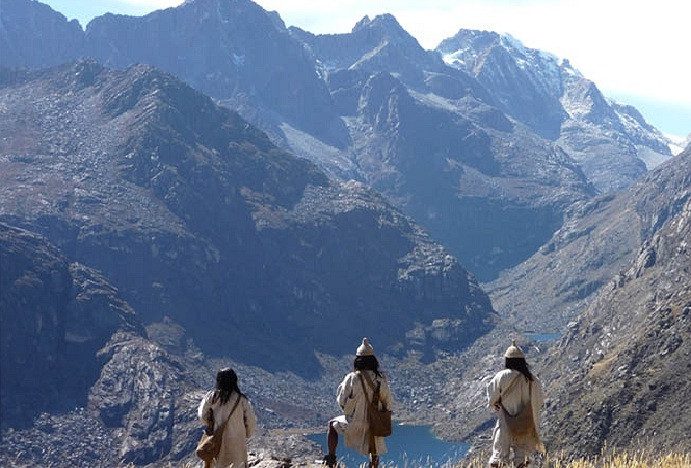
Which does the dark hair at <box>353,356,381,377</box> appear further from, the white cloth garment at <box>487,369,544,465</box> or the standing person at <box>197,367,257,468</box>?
the white cloth garment at <box>487,369,544,465</box>

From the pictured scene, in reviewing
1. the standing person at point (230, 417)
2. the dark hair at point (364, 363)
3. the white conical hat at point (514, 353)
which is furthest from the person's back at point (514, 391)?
the standing person at point (230, 417)

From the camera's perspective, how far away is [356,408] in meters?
28.8

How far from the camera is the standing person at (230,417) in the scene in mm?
27844

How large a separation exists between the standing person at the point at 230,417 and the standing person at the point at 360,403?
260 cm

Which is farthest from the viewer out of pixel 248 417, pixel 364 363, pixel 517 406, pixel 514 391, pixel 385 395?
pixel 385 395

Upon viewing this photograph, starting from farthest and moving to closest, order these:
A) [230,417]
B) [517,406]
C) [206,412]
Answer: [206,412] < [230,417] < [517,406]

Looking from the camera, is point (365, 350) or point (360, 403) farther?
point (365, 350)

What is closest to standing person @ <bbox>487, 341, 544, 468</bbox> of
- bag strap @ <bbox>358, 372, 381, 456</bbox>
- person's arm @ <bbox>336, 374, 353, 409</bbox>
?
bag strap @ <bbox>358, 372, 381, 456</bbox>

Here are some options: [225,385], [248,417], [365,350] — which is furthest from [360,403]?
[225,385]

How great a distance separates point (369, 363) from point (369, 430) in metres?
2.05

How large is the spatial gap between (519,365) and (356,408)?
16.9ft

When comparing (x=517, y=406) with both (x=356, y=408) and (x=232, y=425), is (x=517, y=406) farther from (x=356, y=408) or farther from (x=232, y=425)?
(x=232, y=425)

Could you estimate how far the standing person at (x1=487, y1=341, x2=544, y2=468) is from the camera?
27.0m

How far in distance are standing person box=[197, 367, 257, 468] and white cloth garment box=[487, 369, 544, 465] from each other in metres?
7.09
